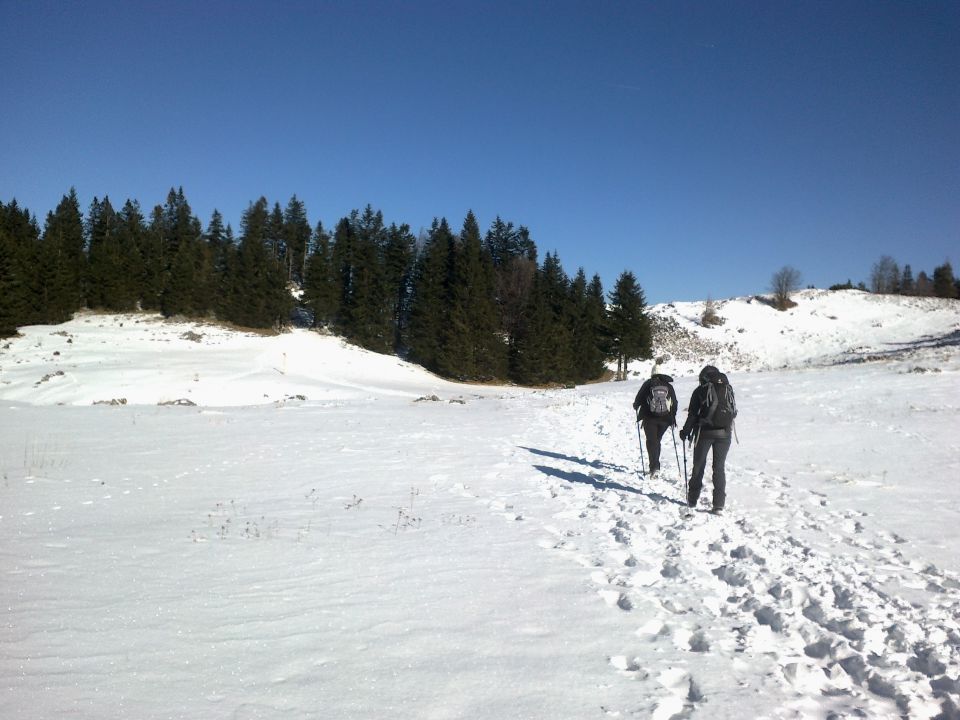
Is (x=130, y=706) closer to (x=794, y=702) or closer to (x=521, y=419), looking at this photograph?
(x=794, y=702)

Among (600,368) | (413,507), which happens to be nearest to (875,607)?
(413,507)

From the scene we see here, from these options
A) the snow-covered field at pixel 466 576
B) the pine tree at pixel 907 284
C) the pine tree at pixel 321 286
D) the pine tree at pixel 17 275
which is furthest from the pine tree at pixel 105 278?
the pine tree at pixel 907 284

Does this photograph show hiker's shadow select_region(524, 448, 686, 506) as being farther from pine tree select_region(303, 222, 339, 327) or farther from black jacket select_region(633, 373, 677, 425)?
pine tree select_region(303, 222, 339, 327)

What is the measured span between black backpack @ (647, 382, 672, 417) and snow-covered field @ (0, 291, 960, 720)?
1367mm

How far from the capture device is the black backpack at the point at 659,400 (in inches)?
422

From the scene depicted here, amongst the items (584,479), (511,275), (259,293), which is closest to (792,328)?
(511,275)

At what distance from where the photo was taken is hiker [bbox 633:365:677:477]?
10734 millimetres

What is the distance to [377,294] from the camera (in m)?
53.8

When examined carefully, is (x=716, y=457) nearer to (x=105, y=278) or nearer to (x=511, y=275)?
(x=511, y=275)

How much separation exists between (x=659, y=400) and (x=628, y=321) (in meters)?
43.0

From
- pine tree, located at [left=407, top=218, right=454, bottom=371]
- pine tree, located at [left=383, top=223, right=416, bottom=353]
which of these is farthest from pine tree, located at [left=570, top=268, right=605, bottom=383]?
pine tree, located at [left=383, top=223, right=416, bottom=353]

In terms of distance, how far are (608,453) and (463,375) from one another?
32985 millimetres

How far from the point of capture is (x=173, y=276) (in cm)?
5762

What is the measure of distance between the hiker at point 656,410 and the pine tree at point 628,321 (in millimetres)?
42087
